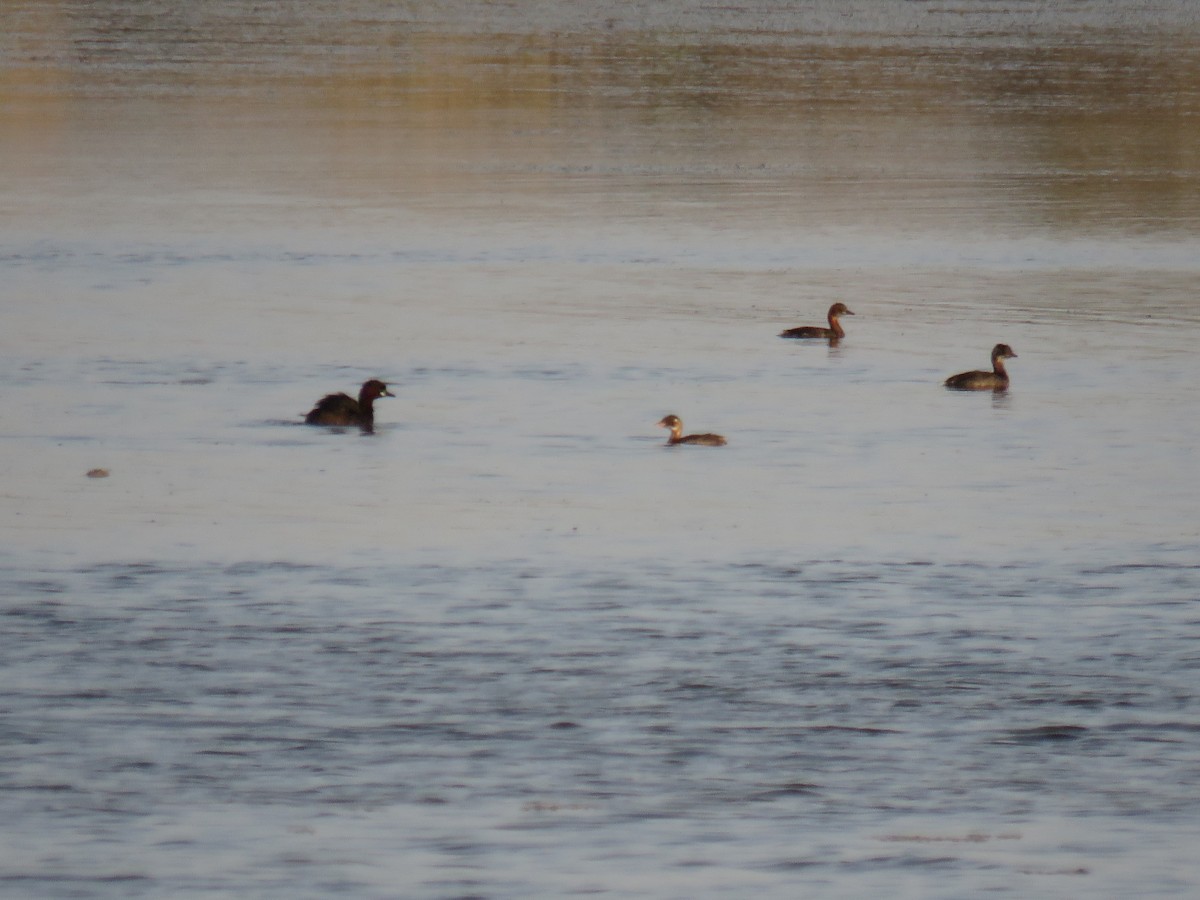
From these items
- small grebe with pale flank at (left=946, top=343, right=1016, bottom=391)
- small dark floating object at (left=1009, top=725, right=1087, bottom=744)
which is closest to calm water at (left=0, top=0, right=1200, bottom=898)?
small dark floating object at (left=1009, top=725, right=1087, bottom=744)

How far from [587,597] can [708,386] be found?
6939 millimetres

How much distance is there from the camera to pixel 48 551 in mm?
12258

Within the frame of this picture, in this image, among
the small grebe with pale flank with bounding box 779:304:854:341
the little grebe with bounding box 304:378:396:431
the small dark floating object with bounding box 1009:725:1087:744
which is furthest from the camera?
the small grebe with pale flank with bounding box 779:304:854:341

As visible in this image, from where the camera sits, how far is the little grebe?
626 inches

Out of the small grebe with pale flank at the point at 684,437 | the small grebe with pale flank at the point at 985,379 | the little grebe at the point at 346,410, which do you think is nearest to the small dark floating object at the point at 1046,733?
the small grebe with pale flank at the point at 684,437

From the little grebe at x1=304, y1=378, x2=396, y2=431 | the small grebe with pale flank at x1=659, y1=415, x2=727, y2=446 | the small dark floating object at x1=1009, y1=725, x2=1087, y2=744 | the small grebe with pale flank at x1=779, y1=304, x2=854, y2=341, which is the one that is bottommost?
the small dark floating object at x1=1009, y1=725, x2=1087, y2=744

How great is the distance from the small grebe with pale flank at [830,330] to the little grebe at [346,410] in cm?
528

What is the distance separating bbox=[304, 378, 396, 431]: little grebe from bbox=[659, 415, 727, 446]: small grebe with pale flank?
1.94 metres

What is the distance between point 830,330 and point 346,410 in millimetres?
5796

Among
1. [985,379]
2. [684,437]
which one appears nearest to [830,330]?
[985,379]

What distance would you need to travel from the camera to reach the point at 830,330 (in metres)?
20.5

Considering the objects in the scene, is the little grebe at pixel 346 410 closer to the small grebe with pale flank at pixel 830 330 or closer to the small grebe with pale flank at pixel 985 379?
the small grebe with pale flank at pixel 985 379

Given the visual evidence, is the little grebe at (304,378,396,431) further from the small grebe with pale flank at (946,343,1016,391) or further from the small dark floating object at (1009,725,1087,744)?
the small dark floating object at (1009,725,1087,744)

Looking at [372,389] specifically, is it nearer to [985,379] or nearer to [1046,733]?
[985,379]
